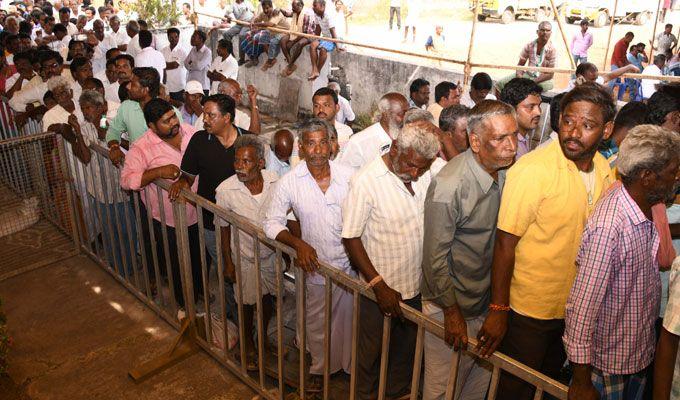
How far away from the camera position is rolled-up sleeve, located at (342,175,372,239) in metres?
3.24

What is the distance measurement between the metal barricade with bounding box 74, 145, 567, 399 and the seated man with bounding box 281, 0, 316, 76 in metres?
7.14

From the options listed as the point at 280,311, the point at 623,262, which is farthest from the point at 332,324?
the point at 623,262

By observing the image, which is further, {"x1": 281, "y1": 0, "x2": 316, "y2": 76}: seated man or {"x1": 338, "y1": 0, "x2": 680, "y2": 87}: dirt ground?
{"x1": 338, "y1": 0, "x2": 680, "y2": 87}: dirt ground

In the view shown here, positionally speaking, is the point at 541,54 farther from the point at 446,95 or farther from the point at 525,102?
the point at 525,102

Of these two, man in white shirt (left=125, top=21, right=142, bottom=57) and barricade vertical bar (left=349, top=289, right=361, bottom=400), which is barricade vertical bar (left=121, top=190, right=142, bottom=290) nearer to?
barricade vertical bar (left=349, top=289, right=361, bottom=400)

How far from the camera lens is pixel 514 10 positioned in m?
25.4

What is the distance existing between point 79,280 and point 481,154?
4.10 metres

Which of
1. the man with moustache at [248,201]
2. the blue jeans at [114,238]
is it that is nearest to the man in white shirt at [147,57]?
the blue jeans at [114,238]

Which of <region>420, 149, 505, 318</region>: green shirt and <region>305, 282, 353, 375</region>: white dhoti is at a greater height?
<region>420, 149, 505, 318</region>: green shirt

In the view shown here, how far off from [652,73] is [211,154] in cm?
1077

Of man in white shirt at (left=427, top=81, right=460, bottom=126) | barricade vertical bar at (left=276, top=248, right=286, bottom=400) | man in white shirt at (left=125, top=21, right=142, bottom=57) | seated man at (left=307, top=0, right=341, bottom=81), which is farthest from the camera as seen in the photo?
seated man at (left=307, top=0, right=341, bottom=81)

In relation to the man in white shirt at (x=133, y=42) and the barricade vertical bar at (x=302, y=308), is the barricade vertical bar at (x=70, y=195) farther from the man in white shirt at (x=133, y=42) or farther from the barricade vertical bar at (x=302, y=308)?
the man in white shirt at (x=133, y=42)

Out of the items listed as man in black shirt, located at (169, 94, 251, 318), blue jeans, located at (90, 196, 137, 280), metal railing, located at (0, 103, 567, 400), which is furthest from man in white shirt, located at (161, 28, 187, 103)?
man in black shirt, located at (169, 94, 251, 318)

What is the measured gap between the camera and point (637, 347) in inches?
106
